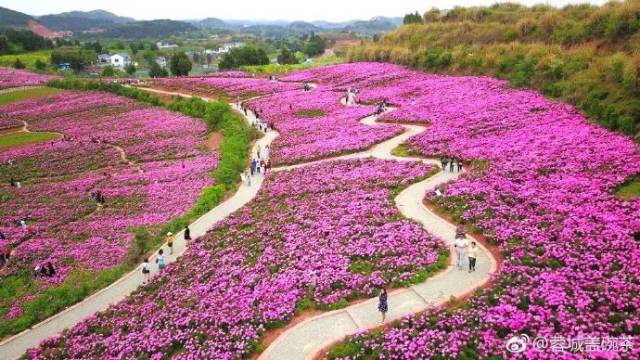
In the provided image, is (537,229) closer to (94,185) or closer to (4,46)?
(94,185)

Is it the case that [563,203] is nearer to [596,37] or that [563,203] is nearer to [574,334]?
[574,334]

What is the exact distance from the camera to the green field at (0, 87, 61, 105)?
3959 inches

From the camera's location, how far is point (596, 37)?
52.9m

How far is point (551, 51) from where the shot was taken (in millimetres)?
53438

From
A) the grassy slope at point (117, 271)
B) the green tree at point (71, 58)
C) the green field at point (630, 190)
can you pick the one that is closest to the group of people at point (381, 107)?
the grassy slope at point (117, 271)

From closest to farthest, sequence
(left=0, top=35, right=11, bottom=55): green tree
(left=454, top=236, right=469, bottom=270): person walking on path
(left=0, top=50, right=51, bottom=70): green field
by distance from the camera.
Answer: (left=454, top=236, right=469, bottom=270): person walking on path, (left=0, top=50, right=51, bottom=70): green field, (left=0, top=35, right=11, bottom=55): green tree

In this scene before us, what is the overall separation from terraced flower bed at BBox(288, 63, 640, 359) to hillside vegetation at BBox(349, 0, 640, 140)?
2419 mm

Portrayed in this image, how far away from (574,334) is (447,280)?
5.98 m

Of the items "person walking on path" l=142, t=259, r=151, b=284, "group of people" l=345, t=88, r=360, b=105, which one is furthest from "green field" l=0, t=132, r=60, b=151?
"person walking on path" l=142, t=259, r=151, b=284

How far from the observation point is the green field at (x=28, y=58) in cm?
15750

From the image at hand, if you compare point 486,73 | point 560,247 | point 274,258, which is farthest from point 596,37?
point 274,258

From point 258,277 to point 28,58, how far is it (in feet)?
601

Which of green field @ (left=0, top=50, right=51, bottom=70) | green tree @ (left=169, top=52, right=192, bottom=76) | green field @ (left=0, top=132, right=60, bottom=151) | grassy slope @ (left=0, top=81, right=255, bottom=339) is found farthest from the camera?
green field @ (left=0, top=50, right=51, bottom=70)

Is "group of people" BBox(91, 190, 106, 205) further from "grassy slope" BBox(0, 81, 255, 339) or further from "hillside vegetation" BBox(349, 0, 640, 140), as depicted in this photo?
"hillside vegetation" BBox(349, 0, 640, 140)
